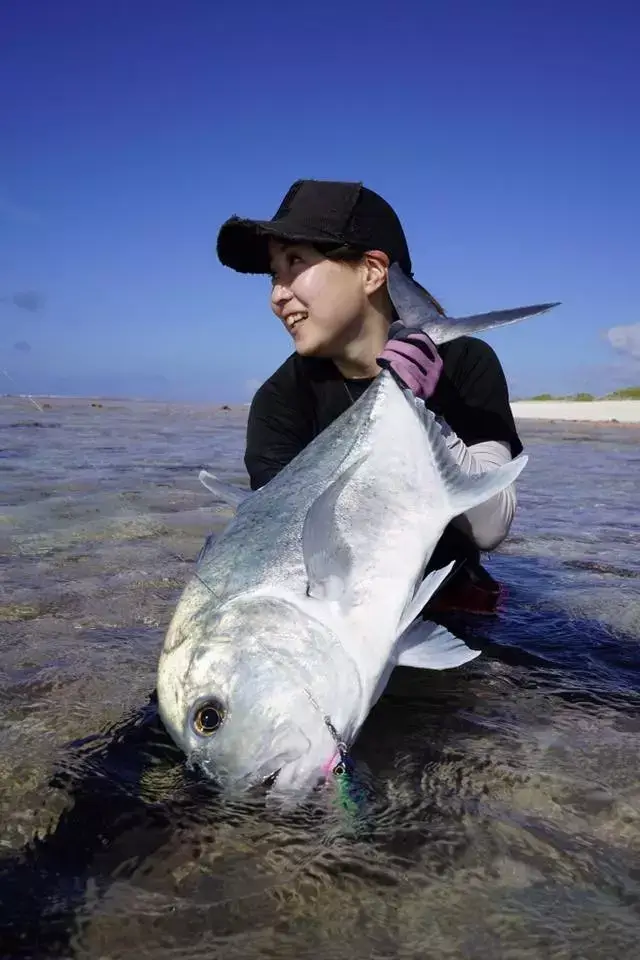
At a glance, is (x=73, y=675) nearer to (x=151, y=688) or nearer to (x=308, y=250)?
(x=151, y=688)

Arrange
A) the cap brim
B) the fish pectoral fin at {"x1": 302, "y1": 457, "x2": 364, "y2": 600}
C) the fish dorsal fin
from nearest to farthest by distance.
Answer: the fish pectoral fin at {"x1": 302, "y1": 457, "x2": 364, "y2": 600}, the fish dorsal fin, the cap brim

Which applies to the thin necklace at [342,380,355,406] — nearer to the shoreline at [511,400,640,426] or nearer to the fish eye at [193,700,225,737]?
the fish eye at [193,700,225,737]

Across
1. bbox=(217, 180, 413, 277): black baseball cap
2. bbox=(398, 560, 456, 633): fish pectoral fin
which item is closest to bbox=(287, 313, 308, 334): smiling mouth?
bbox=(217, 180, 413, 277): black baseball cap

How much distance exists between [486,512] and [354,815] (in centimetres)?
157

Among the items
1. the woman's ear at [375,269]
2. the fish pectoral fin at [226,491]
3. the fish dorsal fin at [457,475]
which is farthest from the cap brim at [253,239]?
the fish pectoral fin at [226,491]

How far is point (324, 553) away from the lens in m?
2.35

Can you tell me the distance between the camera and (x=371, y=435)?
2.79 m

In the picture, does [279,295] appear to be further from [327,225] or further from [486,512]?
[486,512]

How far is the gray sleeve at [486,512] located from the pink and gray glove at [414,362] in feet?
0.69

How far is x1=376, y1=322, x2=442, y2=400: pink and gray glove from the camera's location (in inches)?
113

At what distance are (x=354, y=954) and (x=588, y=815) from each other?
2.69ft

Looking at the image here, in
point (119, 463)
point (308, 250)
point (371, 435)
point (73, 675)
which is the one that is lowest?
point (119, 463)

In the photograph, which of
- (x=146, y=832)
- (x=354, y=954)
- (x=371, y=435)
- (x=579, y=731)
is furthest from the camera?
(x=371, y=435)

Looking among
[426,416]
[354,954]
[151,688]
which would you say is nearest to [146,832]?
[354,954]
